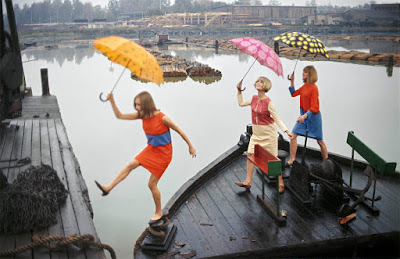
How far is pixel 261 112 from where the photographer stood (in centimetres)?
570

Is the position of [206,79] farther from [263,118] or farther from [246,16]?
[246,16]

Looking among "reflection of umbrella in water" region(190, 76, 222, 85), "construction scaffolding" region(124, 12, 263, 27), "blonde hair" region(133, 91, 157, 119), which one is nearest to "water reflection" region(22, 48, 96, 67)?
"construction scaffolding" region(124, 12, 263, 27)

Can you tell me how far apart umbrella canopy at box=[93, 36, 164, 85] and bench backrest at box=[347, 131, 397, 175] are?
2929mm

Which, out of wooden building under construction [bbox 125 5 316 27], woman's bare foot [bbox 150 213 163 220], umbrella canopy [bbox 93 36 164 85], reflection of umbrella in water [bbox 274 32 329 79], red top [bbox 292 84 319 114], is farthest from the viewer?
wooden building under construction [bbox 125 5 316 27]

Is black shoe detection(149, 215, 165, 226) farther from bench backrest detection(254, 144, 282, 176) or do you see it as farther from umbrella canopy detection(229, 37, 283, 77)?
umbrella canopy detection(229, 37, 283, 77)

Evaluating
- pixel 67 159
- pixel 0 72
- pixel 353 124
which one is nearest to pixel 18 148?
pixel 67 159

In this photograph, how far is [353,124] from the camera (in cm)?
1223

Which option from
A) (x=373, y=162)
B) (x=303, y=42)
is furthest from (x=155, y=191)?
(x=303, y=42)

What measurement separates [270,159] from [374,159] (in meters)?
1.32

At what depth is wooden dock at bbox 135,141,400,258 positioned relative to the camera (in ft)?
15.3

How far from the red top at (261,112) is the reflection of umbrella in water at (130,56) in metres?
1.98

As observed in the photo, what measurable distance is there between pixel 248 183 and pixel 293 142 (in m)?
1.36

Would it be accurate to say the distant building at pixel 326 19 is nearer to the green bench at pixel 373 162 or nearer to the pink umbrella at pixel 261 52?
the pink umbrella at pixel 261 52

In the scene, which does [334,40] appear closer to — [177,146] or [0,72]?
[177,146]
